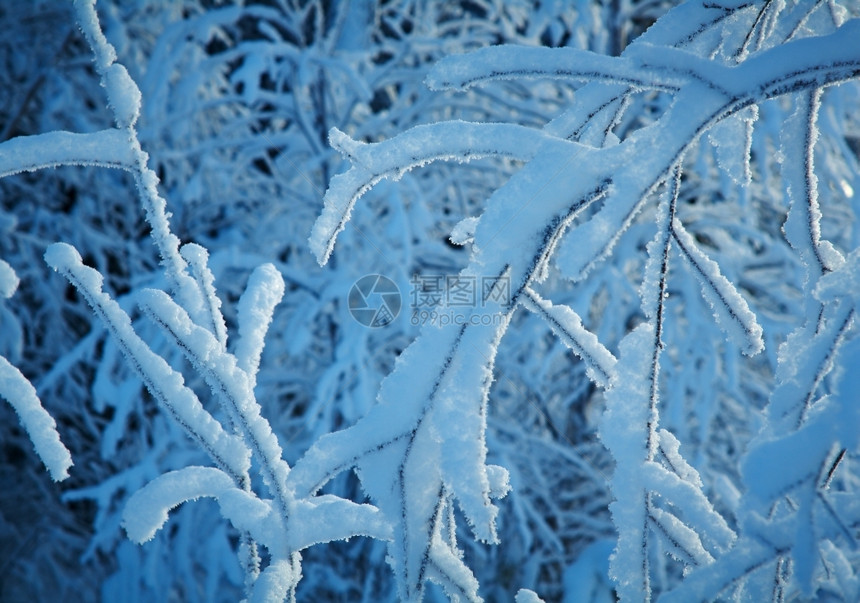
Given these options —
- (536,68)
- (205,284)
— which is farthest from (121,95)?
(536,68)

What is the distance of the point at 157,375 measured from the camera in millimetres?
815

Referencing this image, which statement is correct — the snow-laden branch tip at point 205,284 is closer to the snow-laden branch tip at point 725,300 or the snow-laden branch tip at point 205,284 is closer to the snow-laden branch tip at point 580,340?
the snow-laden branch tip at point 580,340

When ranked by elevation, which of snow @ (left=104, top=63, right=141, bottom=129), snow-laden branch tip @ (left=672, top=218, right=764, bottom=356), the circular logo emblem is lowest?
snow-laden branch tip @ (left=672, top=218, right=764, bottom=356)

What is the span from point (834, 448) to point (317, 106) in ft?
9.31

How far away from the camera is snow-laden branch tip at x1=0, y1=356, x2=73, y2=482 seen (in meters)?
0.80

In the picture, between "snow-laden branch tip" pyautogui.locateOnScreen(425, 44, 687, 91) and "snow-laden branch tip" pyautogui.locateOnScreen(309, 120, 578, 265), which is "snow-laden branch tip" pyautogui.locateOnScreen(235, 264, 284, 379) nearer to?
"snow-laden branch tip" pyautogui.locateOnScreen(309, 120, 578, 265)

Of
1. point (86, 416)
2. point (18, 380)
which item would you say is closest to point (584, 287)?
point (18, 380)

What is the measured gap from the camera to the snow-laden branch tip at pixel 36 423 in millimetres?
798

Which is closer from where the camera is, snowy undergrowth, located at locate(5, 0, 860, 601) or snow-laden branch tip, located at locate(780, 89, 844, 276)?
snowy undergrowth, located at locate(5, 0, 860, 601)

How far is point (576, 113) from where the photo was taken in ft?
2.83

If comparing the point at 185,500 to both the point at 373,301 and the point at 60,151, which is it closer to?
the point at 60,151

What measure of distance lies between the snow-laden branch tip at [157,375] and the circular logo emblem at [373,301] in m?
1.74

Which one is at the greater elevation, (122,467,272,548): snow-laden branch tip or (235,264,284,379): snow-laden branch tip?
(235,264,284,379): snow-laden branch tip

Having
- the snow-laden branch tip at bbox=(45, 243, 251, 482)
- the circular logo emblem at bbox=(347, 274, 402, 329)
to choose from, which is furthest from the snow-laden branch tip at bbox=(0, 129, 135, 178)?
the circular logo emblem at bbox=(347, 274, 402, 329)
